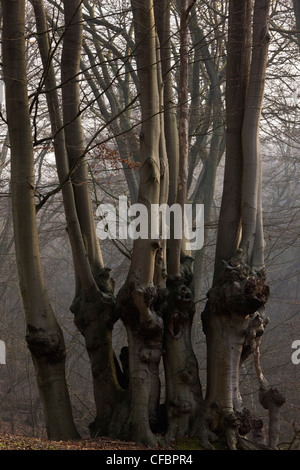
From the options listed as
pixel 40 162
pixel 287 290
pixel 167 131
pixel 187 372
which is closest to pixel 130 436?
pixel 187 372

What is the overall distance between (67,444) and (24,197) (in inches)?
90.3

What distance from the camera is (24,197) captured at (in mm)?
5258

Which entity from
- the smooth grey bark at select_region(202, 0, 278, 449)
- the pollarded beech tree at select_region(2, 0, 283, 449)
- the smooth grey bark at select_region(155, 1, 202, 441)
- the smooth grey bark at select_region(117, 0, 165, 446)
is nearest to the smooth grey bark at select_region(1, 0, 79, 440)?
the pollarded beech tree at select_region(2, 0, 283, 449)

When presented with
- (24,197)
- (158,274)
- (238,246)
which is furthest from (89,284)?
(238,246)

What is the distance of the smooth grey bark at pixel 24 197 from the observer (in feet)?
17.0

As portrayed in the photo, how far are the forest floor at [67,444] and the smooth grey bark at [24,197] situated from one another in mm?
487

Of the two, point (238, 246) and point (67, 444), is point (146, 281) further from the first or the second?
point (67, 444)

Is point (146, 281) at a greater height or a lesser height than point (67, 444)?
greater

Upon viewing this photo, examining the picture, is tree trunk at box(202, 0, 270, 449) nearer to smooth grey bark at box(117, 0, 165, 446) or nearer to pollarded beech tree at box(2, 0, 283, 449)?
pollarded beech tree at box(2, 0, 283, 449)

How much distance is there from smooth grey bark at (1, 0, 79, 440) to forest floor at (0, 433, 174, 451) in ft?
1.60

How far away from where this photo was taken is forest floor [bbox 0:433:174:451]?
4559mm

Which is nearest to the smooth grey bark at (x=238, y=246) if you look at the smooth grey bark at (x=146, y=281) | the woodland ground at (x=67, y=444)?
the smooth grey bark at (x=146, y=281)
